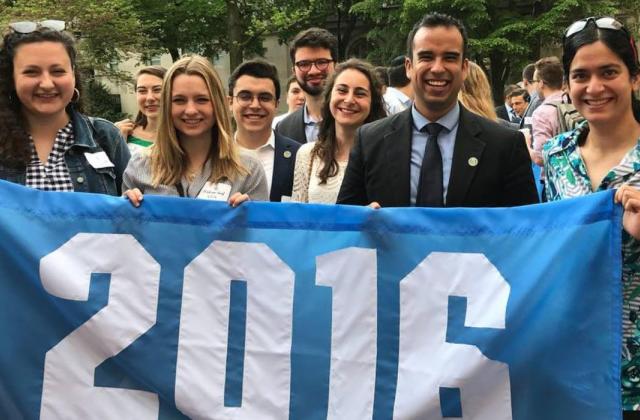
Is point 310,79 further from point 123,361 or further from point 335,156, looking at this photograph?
point 123,361

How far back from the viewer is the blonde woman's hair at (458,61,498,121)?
224 inches

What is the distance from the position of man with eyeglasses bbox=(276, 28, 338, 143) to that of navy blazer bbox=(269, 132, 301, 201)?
801 millimetres

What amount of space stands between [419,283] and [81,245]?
149cm

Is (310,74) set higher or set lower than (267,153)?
higher

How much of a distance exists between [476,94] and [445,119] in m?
2.55

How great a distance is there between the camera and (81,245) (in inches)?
131

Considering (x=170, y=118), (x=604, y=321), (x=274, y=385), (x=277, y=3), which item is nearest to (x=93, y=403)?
(x=274, y=385)

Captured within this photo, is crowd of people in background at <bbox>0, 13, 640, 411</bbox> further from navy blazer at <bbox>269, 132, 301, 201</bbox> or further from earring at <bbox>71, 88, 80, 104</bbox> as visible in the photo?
navy blazer at <bbox>269, 132, 301, 201</bbox>

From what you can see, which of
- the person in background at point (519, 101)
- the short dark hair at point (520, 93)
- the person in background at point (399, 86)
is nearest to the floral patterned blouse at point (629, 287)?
the person in background at point (399, 86)

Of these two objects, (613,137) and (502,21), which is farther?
(502,21)

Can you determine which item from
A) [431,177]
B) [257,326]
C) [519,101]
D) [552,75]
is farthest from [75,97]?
[519,101]

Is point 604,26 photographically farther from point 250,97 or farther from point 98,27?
point 98,27

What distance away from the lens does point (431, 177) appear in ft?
10.8

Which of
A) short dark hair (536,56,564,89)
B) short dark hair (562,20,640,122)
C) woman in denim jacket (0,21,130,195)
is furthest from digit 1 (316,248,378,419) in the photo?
short dark hair (536,56,564,89)
